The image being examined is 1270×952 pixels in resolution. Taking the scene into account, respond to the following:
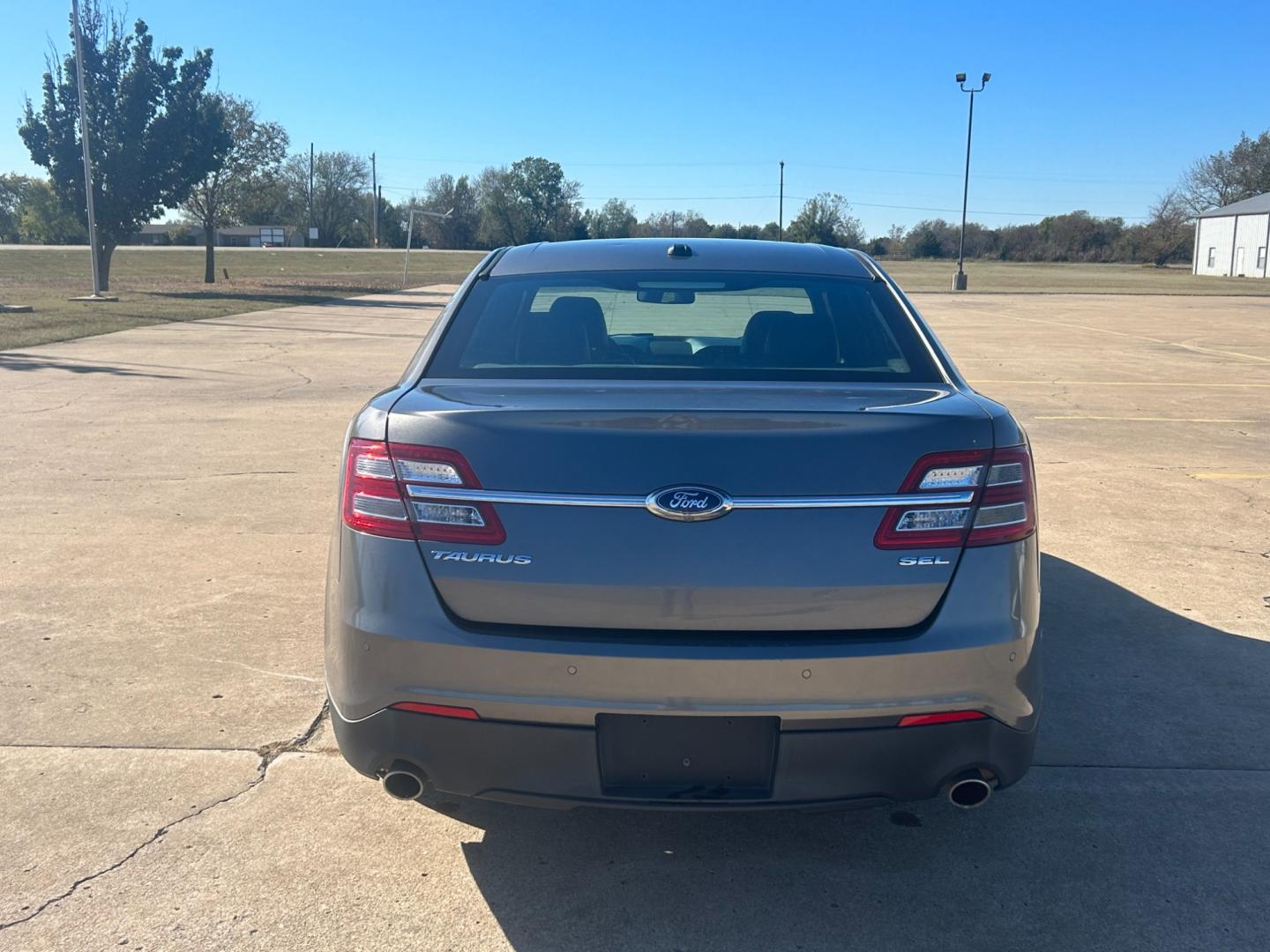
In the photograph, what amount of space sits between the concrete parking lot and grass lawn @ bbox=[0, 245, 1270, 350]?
13119 millimetres

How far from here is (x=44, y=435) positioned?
30.4ft

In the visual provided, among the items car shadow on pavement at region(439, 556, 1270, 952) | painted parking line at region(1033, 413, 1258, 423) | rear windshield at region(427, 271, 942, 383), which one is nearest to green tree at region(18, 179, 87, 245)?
painted parking line at region(1033, 413, 1258, 423)

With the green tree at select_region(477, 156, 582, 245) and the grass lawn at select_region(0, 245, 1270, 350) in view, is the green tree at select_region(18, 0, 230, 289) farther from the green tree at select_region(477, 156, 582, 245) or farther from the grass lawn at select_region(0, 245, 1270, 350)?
the green tree at select_region(477, 156, 582, 245)

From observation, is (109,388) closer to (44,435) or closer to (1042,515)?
(44,435)

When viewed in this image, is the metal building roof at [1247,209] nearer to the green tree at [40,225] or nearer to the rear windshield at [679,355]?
the green tree at [40,225]

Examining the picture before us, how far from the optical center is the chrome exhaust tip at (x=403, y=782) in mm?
2670

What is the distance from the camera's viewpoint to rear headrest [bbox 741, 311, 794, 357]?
3.44m

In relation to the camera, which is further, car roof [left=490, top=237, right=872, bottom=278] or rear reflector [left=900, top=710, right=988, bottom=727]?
car roof [left=490, top=237, right=872, bottom=278]

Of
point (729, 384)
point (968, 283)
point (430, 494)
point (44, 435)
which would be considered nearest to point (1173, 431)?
point (729, 384)

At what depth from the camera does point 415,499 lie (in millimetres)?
2586

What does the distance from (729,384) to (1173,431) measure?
8728mm

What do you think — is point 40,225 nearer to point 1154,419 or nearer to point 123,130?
point 123,130

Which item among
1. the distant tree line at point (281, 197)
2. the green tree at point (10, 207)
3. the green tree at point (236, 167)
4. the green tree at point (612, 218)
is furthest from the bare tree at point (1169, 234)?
the green tree at point (10, 207)

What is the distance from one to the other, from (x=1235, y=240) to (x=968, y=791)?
81.4 meters
